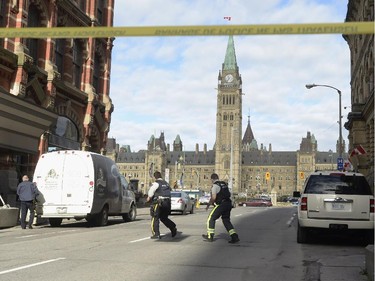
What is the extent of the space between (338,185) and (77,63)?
21849 millimetres

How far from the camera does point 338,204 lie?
12586 millimetres

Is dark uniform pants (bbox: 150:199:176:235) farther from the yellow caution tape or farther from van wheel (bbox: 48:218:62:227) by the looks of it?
the yellow caution tape

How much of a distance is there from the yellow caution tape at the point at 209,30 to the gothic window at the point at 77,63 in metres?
25.1

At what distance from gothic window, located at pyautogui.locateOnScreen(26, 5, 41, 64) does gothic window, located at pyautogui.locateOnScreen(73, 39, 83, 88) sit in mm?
4154

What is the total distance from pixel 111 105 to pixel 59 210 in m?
17.7

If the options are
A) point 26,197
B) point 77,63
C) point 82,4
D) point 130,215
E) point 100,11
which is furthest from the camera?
point 100,11

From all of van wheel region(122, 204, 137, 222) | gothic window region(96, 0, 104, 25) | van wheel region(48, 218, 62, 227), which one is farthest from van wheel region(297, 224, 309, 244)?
gothic window region(96, 0, 104, 25)

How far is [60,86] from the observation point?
27.0 metres

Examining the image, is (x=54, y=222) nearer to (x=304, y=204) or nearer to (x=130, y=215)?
(x=130, y=215)

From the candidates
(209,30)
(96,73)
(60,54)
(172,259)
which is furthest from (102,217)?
(96,73)

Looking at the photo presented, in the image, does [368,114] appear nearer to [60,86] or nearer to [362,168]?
[362,168]

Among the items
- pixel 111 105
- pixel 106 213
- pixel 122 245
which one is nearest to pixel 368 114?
pixel 111 105

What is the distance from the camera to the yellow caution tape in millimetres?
5359

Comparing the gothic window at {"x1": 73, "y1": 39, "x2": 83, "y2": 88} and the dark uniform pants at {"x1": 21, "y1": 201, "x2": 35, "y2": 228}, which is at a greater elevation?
the gothic window at {"x1": 73, "y1": 39, "x2": 83, "y2": 88}
